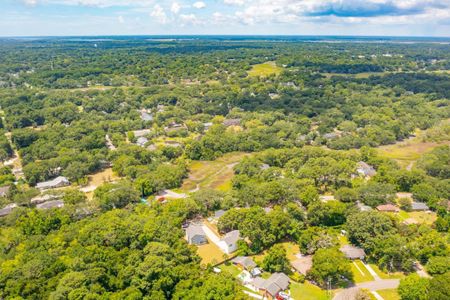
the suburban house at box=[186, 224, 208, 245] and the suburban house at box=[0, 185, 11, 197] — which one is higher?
the suburban house at box=[0, 185, 11, 197]

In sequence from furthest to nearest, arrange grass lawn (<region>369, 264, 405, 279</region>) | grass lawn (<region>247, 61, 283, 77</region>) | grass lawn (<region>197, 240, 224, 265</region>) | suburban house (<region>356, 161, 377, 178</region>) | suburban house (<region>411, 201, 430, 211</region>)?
1. grass lawn (<region>247, 61, 283, 77</region>)
2. suburban house (<region>356, 161, 377, 178</region>)
3. suburban house (<region>411, 201, 430, 211</region>)
4. grass lawn (<region>197, 240, 224, 265</region>)
5. grass lawn (<region>369, 264, 405, 279</region>)

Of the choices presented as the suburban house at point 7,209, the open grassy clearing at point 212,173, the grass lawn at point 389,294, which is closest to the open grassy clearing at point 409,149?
the open grassy clearing at point 212,173

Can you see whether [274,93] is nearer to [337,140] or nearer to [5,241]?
[337,140]

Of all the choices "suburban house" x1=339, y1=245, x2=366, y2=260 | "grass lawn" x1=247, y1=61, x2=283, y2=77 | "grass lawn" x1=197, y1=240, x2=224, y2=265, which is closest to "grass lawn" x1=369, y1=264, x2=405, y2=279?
"suburban house" x1=339, y1=245, x2=366, y2=260

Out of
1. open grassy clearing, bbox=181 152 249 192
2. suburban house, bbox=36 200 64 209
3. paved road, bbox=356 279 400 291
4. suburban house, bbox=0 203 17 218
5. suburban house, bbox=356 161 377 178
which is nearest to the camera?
paved road, bbox=356 279 400 291

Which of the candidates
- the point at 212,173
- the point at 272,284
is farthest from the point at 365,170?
the point at 272,284

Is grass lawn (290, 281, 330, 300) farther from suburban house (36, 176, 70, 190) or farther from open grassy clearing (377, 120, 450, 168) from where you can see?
open grassy clearing (377, 120, 450, 168)

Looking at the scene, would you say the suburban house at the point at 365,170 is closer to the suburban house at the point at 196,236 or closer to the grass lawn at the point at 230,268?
the suburban house at the point at 196,236
